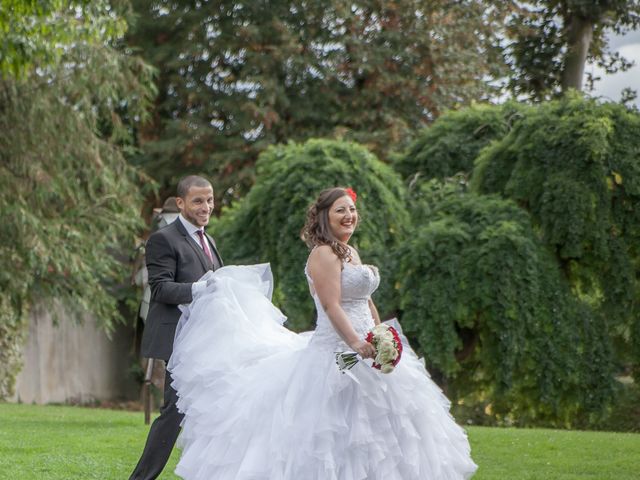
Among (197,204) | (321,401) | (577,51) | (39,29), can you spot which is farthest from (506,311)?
(577,51)

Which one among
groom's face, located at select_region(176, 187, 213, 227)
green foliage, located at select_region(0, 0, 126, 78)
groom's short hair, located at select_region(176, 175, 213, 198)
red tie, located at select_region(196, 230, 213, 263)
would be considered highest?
green foliage, located at select_region(0, 0, 126, 78)

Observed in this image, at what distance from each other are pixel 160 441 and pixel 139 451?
295 centimetres

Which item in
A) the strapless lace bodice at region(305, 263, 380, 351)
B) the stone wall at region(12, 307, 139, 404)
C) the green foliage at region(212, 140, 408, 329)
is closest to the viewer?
the strapless lace bodice at region(305, 263, 380, 351)

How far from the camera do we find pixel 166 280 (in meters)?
5.72

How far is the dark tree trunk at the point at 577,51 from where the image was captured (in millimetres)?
21797

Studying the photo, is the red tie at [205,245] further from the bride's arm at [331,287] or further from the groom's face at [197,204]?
the bride's arm at [331,287]

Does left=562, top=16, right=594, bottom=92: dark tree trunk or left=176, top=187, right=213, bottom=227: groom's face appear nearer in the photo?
left=176, top=187, right=213, bottom=227: groom's face

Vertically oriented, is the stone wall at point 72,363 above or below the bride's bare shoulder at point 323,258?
below

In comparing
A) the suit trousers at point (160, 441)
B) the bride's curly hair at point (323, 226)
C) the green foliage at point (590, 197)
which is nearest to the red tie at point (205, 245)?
the suit trousers at point (160, 441)

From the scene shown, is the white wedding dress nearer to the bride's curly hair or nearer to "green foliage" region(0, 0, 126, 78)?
the bride's curly hair

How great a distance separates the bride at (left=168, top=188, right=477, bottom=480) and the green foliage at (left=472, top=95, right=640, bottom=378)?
21.5 ft

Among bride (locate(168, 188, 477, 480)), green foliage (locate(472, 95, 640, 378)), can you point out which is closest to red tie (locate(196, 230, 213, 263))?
bride (locate(168, 188, 477, 480))

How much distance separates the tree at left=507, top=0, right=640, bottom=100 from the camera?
71.0ft

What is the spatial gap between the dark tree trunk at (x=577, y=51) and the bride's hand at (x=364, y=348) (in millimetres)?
17733
